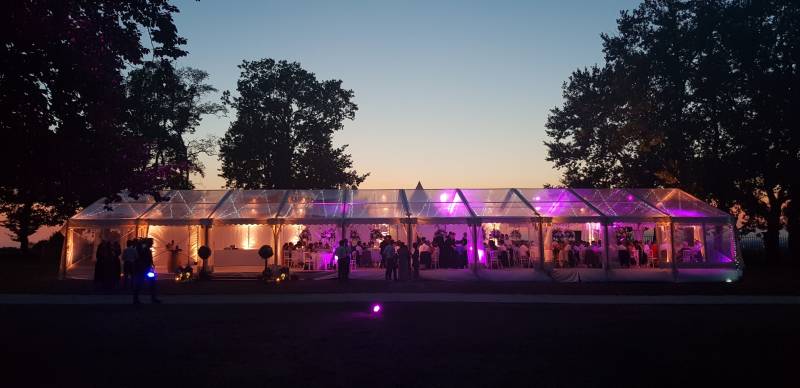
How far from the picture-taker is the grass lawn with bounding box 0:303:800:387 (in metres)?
6.46

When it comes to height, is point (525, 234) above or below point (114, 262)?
above

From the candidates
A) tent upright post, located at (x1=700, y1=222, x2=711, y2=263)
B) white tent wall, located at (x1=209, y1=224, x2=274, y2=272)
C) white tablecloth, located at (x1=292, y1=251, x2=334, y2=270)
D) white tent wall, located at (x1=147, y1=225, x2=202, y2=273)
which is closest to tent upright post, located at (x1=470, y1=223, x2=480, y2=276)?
white tablecloth, located at (x1=292, y1=251, x2=334, y2=270)

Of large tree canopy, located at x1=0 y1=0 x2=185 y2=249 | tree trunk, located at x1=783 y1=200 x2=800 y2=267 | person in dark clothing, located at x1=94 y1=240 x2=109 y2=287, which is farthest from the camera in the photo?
tree trunk, located at x1=783 y1=200 x2=800 y2=267

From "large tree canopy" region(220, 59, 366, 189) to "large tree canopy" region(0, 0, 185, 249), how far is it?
93.2 feet

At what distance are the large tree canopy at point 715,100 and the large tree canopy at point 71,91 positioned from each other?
24.1 metres

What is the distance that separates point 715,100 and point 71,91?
26591mm

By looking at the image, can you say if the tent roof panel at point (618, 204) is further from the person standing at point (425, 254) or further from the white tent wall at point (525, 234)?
the person standing at point (425, 254)

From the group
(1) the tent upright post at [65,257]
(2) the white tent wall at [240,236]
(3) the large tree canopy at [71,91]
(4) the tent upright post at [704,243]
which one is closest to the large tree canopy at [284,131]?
(2) the white tent wall at [240,236]

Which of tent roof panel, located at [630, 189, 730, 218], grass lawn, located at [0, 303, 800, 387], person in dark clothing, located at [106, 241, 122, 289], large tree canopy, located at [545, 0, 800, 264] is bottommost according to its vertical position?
grass lawn, located at [0, 303, 800, 387]

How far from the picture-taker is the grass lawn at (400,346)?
6461mm

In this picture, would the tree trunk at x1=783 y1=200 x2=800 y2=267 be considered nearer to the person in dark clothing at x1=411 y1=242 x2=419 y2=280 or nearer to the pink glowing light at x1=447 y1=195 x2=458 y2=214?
the pink glowing light at x1=447 y1=195 x2=458 y2=214

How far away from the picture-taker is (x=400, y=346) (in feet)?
26.9

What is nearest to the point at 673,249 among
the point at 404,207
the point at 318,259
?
the point at 404,207

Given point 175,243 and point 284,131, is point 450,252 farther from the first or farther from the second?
point 284,131
